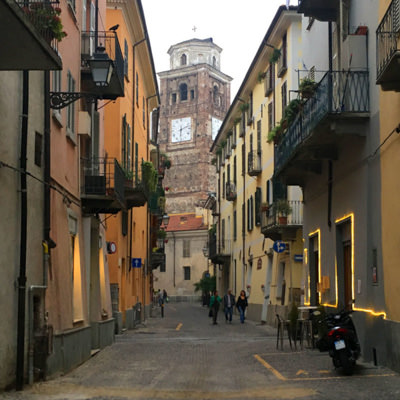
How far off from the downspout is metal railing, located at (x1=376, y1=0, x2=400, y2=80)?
17.6ft

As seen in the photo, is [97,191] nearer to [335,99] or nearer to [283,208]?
[335,99]

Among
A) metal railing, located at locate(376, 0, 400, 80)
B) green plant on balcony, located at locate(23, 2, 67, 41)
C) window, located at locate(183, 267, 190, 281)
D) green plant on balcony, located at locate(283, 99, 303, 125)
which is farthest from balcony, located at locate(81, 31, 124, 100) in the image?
window, located at locate(183, 267, 190, 281)

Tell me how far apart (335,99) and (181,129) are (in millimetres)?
80413

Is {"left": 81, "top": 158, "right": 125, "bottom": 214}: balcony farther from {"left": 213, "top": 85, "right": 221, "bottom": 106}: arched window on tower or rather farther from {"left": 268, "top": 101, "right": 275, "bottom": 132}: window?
{"left": 213, "top": 85, "right": 221, "bottom": 106}: arched window on tower

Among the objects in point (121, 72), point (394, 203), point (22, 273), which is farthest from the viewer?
point (121, 72)

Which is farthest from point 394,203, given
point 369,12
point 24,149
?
point 24,149

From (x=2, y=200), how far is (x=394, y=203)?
6349 millimetres

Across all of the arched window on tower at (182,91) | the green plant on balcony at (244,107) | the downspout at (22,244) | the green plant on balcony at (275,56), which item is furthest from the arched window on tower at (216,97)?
the downspout at (22,244)

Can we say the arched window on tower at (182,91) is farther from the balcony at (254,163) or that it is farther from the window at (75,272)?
the window at (75,272)

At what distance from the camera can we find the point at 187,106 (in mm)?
94750

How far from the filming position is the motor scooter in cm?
1227

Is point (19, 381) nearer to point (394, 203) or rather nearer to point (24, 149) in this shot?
point (24, 149)

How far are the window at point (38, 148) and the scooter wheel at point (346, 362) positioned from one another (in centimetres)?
587

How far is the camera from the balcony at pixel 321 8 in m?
17.0
